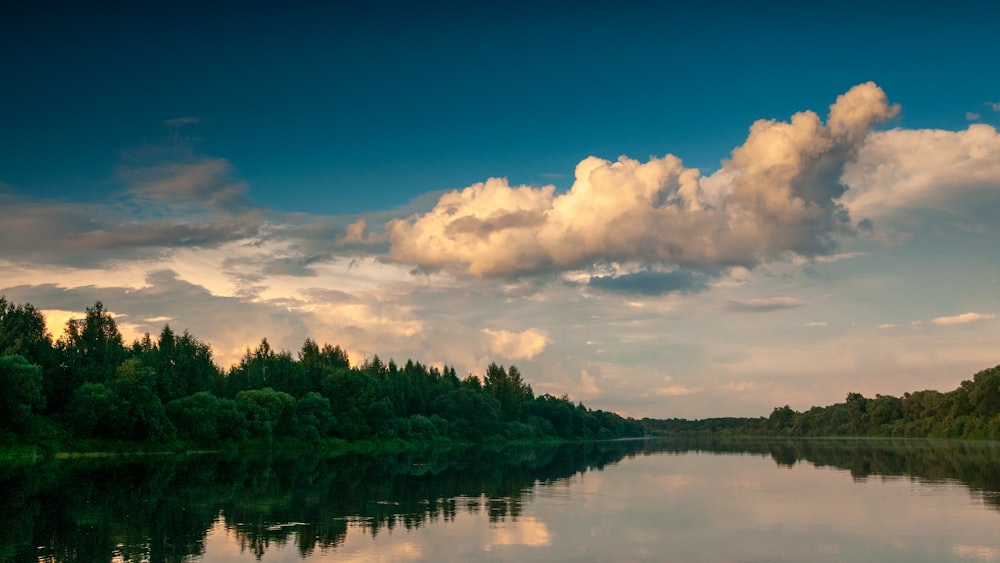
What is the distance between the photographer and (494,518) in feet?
111

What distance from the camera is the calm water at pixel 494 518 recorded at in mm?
25625

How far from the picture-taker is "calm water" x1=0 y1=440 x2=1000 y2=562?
25.6 metres

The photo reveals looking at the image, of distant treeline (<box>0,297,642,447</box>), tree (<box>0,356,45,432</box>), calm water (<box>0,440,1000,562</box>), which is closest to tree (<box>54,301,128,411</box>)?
distant treeline (<box>0,297,642,447</box>)

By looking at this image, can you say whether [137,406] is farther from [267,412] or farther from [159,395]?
[267,412]

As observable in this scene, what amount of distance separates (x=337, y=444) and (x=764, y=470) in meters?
89.4

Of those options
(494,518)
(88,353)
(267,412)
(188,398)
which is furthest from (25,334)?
(494,518)

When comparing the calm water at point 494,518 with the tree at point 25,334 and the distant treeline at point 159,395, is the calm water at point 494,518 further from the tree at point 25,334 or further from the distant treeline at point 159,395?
the tree at point 25,334

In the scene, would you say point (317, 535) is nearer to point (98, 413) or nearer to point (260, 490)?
point (260, 490)

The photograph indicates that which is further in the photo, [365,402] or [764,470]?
[365,402]

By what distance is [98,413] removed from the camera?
3575 inches

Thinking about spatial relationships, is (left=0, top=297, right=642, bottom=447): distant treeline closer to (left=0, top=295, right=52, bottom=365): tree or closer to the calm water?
(left=0, top=295, right=52, bottom=365): tree

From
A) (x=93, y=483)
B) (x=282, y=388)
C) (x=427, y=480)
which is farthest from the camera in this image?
(x=282, y=388)

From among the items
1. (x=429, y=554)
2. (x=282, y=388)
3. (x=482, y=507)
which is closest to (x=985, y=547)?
(x=429, y=554)

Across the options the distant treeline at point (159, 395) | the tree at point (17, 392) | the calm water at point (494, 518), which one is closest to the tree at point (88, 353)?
the distant treeline at point (159, 395)
